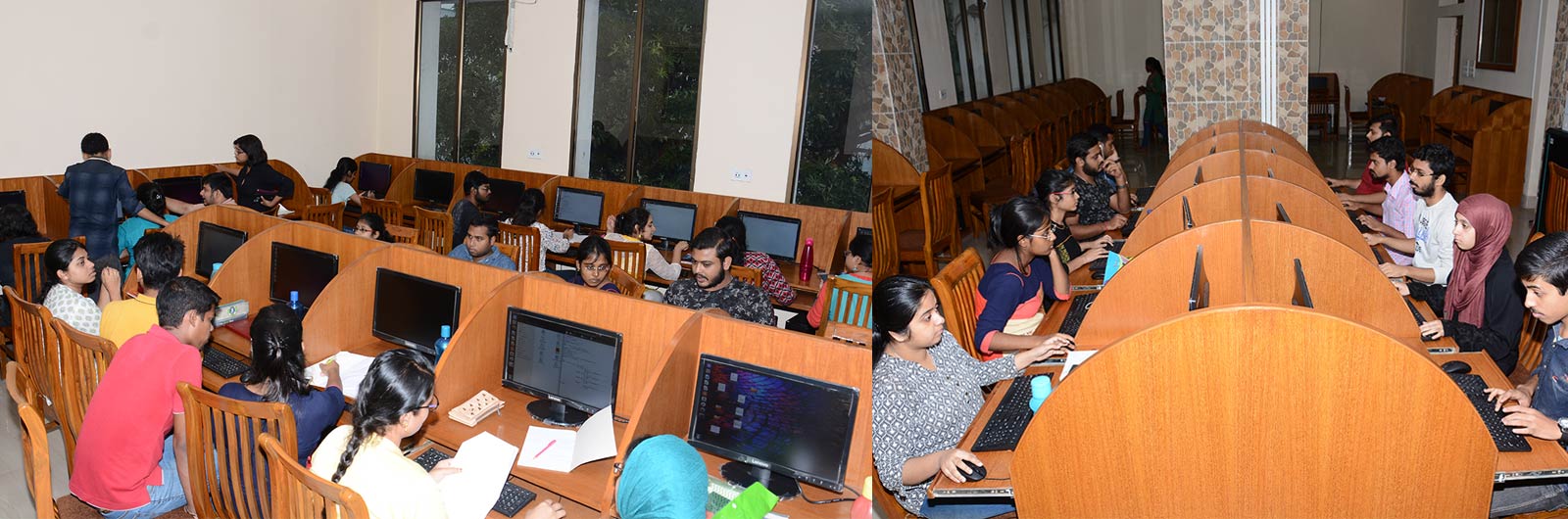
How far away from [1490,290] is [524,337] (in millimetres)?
2891

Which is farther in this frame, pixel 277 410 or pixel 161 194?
pixel 161 194

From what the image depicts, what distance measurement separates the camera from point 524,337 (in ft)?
8.38

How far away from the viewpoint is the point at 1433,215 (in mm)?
3697

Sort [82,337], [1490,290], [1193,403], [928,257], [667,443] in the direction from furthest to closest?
1. [928,257]
2. [1490,290]
3. [82,337]
4. [667,443]
5. [1193,403]

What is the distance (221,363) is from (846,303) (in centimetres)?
214

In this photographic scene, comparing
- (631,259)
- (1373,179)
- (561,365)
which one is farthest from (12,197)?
(1373,179)

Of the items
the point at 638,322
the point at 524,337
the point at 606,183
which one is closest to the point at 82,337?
the point at 524,337

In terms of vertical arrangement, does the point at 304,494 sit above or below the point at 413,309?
below

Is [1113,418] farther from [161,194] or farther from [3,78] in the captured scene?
[3,78]

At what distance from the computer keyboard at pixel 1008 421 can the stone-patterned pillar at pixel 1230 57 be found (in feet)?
10.8

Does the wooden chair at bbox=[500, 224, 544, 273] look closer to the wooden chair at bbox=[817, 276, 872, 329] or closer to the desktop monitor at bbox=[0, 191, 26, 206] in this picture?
the wooden chair at bbox=[817, 276, 872, 329]

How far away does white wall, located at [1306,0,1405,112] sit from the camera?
7984 mm

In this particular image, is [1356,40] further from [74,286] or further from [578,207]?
[74,286]

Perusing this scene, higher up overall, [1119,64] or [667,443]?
[1119,64]
